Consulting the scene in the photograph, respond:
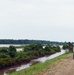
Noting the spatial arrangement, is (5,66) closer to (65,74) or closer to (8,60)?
(8,60)

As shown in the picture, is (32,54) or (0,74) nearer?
(0,74)

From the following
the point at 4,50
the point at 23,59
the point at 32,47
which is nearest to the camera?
the point at 23,59

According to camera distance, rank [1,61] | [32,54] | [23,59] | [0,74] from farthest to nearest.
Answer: [32,54]
[23,59]
[1,61]
[0,74]

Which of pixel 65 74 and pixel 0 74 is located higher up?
pixel 65 74

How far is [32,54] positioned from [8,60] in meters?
19.7

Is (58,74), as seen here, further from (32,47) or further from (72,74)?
(32,47)

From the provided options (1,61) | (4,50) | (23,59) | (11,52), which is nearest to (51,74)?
(1,61)

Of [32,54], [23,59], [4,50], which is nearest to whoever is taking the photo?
[23,59]

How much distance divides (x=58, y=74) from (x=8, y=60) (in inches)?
1084

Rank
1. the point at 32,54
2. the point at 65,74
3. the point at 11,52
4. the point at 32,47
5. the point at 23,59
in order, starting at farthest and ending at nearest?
1. the point at 32,47
2. the point at 32,54
3. the point at 11,52
4. the point at 23,59
5. the point at 65,74

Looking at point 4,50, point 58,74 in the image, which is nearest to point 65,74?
point 58,74

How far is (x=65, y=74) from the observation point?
18969mm

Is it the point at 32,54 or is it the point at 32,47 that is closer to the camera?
the point at 32,54

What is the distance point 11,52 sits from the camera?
57.0 m
